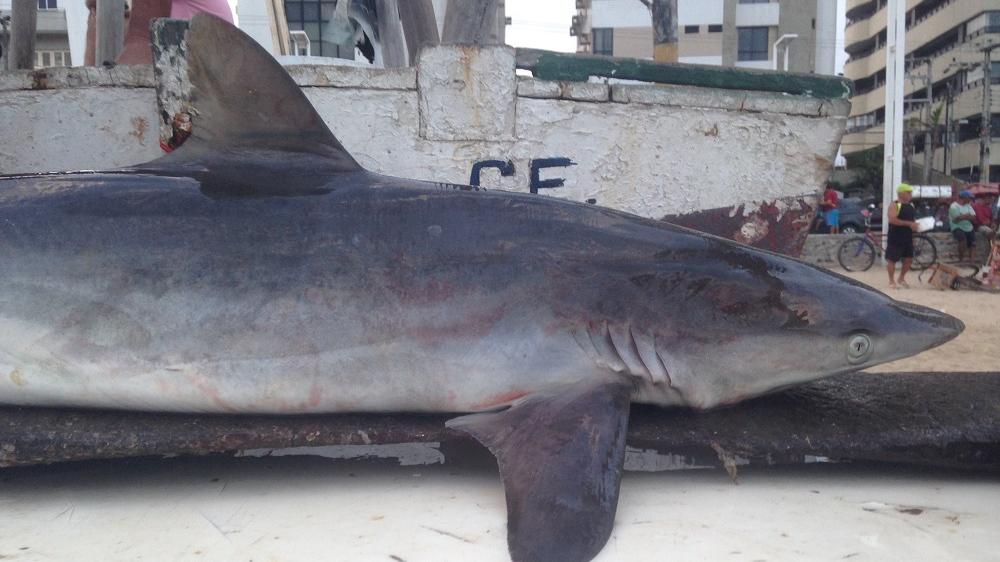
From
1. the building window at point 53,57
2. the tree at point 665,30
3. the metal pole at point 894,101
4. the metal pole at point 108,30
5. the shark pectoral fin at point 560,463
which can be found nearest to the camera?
the shark pectoral fin at point 560,463

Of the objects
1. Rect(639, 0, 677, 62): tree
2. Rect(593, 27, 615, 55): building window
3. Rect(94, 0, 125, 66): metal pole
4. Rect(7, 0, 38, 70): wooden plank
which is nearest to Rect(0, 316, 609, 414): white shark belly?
Rect(94, 0, 125, 66): metal pole

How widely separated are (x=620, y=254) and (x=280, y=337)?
2.92ft

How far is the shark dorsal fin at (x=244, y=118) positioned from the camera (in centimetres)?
237

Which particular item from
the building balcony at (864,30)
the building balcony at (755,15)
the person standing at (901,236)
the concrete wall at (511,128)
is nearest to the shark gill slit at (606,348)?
the concrete wall at (511,128)

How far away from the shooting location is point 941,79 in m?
54.3

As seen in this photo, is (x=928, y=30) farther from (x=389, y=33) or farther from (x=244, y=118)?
(x=244, y=118)

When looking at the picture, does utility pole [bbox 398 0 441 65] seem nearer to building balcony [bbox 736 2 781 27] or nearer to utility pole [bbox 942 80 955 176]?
building balcony [bbox 736 2 781 27]

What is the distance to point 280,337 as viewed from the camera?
2.06m

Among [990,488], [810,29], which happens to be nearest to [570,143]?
[990,488]

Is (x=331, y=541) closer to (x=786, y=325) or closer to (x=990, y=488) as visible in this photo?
(x=786, y=325)

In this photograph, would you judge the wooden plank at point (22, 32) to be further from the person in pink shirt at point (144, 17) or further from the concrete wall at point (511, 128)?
the concrete wall at point (511, 128)

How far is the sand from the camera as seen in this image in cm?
590

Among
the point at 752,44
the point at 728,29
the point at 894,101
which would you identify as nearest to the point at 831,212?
the point at 894,101

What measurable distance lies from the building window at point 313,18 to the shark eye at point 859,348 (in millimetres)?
19297
